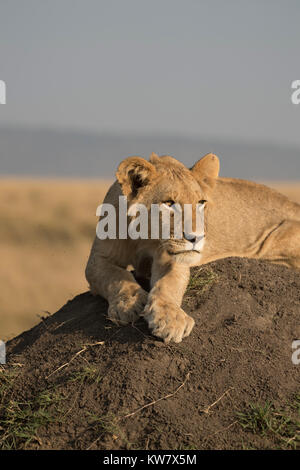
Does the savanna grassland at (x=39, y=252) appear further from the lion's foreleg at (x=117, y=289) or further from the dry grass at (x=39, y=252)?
the lion's foreleg at (x=117, y=289)

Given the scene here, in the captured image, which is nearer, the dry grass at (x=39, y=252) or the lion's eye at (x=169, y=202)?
the lion's eye at (x=169, y=202)

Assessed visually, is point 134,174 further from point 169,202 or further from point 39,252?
point 39,252

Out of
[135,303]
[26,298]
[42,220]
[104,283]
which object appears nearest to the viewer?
[135,303]

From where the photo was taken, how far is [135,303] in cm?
521

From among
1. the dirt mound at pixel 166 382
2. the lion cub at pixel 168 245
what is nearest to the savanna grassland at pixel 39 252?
the lion cub at pixel 168 245

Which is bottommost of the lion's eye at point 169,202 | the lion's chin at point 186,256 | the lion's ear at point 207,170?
the lion's chin at point 186,256

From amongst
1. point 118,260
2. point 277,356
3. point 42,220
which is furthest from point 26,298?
point 277,356

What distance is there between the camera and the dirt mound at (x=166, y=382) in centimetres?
445

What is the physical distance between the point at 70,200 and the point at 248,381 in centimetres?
2650

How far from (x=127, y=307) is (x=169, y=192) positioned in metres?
0.97

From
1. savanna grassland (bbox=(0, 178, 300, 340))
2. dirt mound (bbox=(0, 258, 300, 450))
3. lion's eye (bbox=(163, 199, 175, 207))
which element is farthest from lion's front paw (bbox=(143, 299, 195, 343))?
savanna grassland (bbox=(0, 178, 300, 340))

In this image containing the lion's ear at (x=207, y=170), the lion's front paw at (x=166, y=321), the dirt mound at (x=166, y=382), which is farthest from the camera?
the lion's ear at (x=207, y=170)

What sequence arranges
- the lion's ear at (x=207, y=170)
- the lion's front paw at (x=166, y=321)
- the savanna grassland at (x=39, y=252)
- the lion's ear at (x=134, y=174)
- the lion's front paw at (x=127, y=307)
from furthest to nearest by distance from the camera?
the savanna grassland at (x=39, y=252)
the lion's ear at (x=207, y=170)
the lion's ear at (x=134, y=174)
the lion's front paw at (x=127, y=307)
the lion's front paw at (x=166, y=321)
